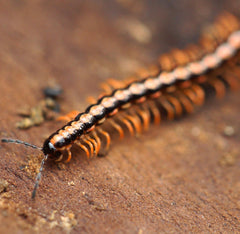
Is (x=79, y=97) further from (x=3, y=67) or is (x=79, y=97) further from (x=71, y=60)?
(x=3, y=67)

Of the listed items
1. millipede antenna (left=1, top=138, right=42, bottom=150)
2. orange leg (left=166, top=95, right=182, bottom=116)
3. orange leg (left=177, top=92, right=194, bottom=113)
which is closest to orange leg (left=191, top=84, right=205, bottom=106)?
orange leg (left=177, top=92, right=194, bottom=113)

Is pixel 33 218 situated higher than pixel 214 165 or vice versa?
pixel 214 165

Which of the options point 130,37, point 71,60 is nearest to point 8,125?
point 71,60

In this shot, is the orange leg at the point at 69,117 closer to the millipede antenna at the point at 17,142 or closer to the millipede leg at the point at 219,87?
the millipede antenna at the point at 17,142

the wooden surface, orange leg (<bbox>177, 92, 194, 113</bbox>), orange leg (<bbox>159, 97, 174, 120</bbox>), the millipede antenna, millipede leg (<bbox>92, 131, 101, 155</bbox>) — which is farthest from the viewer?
orange leg (<bbox>177, 92, 194, 113</bbox>)

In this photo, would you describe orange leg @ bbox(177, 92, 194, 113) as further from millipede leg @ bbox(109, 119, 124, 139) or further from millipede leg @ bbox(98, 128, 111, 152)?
millipede leg @ bbox(98, 128, 111, 152)

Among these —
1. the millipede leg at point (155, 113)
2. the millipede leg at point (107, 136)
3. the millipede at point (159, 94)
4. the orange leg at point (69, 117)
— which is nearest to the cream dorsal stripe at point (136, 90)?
the millipede at point (159, 94)
